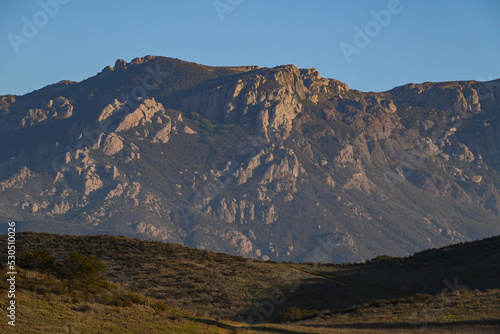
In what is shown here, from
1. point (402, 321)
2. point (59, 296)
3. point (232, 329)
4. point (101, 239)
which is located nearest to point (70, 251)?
point (101, 239)

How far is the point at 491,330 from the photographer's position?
35969mm

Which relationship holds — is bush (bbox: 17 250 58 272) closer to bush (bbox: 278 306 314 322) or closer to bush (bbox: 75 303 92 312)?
bush (bbox: 75 303 92 312)

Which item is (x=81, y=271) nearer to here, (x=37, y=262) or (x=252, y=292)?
(x=37, y=262)

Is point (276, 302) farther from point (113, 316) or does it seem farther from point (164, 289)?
point (113, 316)

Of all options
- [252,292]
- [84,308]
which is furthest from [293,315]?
[84,308]

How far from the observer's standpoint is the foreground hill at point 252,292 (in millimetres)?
39781

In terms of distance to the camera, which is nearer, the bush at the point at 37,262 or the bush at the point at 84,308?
the bush at the point at 84,308

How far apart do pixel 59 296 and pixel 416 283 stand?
36283mm

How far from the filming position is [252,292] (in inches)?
2375

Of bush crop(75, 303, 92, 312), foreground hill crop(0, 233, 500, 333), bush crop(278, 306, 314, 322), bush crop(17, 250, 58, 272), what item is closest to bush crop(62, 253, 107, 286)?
foreground hill crop(0, 233, 500, 333)

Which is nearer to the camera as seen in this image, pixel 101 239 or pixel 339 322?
Result: pixel 339 322

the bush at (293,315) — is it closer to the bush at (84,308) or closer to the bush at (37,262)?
the bush at (84,308)

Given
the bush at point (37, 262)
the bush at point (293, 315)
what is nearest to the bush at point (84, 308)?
the bush at point (37, 262)

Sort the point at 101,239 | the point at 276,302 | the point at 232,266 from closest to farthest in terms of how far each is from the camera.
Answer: the point at 276,302
the point at 232,266
the point at 101,239
